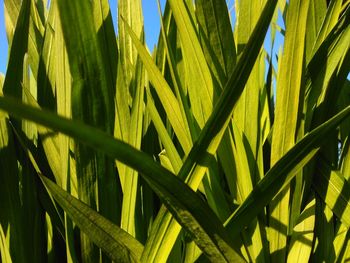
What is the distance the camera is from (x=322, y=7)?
1.56 feet

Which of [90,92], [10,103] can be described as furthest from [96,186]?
[10,103]

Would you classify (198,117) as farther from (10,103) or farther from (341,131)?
(10,103)

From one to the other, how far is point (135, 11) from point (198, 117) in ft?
0.71

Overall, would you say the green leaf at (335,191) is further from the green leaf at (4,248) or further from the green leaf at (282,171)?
the green leaf at (4,248)

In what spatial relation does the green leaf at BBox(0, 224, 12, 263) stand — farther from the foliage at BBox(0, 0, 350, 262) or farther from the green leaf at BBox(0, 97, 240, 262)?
the green leaf at BBox(0, 97, 240, 262)

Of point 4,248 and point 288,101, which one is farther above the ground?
point 288,101

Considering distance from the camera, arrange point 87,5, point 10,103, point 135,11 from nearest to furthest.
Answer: point 10,103 < point 87,5 < point 135,11

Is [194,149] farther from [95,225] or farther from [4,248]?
[4,248]

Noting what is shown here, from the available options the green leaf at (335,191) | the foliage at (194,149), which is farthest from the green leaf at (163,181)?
the green leaf at (335,191)

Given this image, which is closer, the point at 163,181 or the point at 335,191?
the point at 163,181

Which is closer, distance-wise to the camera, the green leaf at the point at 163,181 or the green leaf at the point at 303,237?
the green leaf at the point at 163,181

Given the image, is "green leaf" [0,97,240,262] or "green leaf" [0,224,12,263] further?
"green leaf" [0,224,12,263]

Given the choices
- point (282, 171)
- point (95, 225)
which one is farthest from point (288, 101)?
point (95, 225)

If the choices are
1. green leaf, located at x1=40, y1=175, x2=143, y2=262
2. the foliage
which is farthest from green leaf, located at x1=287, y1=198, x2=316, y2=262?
green leaf, located at x1=40, y1=175, x2=143, y2=262
